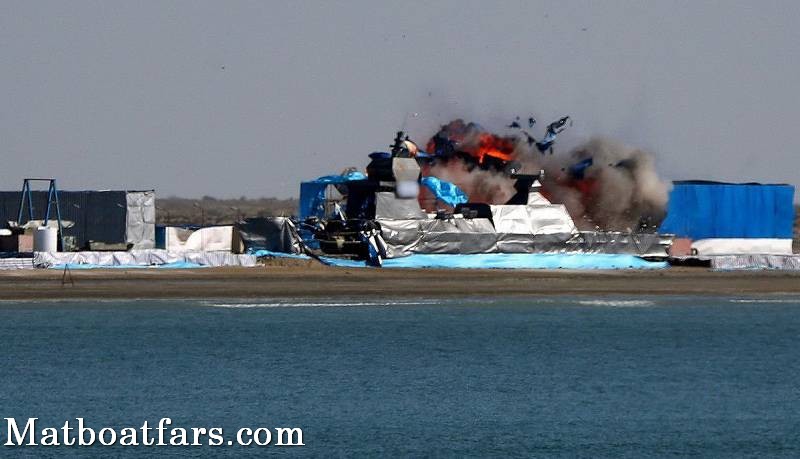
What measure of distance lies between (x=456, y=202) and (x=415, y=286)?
2162 cm

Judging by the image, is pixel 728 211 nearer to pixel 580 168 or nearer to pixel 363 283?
pixel 580 168

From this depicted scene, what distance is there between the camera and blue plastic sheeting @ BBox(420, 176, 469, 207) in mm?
83562

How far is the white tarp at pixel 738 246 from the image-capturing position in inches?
3312

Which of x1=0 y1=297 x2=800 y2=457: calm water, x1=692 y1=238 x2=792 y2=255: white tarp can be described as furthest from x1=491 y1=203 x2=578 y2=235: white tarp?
x1=0 y1=297 x2=800 y2=457: calm water

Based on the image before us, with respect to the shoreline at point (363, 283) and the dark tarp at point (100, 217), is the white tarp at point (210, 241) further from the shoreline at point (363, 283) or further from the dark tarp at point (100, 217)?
the dark tarp at point (100, 217)

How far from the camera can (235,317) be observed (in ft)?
171

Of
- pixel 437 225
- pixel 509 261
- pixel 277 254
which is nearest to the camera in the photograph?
pixel 509 261

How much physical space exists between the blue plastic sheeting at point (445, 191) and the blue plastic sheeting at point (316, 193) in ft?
13.6

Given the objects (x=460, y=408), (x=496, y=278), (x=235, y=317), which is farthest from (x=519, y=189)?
(x=460, y=408)

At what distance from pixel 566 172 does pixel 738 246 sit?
37.1 feet

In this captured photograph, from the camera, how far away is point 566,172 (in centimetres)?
8381

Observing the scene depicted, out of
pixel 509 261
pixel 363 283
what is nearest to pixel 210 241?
pixel 363 283

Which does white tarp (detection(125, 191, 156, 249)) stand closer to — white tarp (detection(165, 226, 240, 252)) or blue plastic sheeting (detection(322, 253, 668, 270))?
white tarp (detection(165, 226, 240, 252))

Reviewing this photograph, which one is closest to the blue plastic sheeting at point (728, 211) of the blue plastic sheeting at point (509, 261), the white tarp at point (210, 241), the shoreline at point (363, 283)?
the blue plastic sheeting at point (509, 261)
